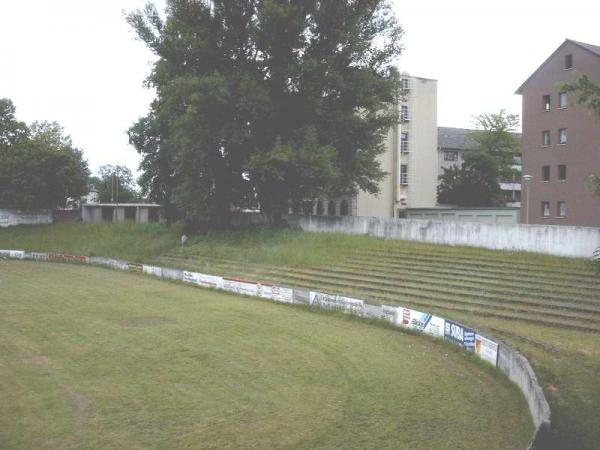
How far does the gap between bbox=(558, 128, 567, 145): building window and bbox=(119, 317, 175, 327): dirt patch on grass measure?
41967 mm

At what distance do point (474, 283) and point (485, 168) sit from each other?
138 feet

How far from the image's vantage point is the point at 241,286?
1516 inches

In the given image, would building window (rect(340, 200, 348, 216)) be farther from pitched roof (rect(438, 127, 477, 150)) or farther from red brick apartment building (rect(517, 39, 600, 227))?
pitched roof (rect(438, 127, 477, 150))

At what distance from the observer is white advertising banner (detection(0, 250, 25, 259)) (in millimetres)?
61312

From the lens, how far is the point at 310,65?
46.2m

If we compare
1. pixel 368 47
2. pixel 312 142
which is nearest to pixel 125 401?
pixel 312 142

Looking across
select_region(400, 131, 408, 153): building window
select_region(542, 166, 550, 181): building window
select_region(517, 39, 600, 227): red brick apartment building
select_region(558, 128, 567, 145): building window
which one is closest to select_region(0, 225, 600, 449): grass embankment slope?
select_region(517, 39, 600, 227): red brick apartment building

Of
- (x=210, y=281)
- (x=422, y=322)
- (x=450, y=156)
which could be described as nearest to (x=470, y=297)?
(x=422, y=322)

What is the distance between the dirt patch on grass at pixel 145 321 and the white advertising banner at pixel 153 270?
17.7 metres

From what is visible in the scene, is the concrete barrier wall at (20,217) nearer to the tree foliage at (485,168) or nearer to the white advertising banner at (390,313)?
the tree foliage at (485,168)

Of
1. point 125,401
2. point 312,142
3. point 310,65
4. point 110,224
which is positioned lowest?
point 125,401

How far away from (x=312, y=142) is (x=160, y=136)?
62.6ft

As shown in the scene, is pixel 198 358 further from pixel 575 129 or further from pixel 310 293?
pixel 575 129

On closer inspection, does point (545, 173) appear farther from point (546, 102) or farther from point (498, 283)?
point (498, 283)
